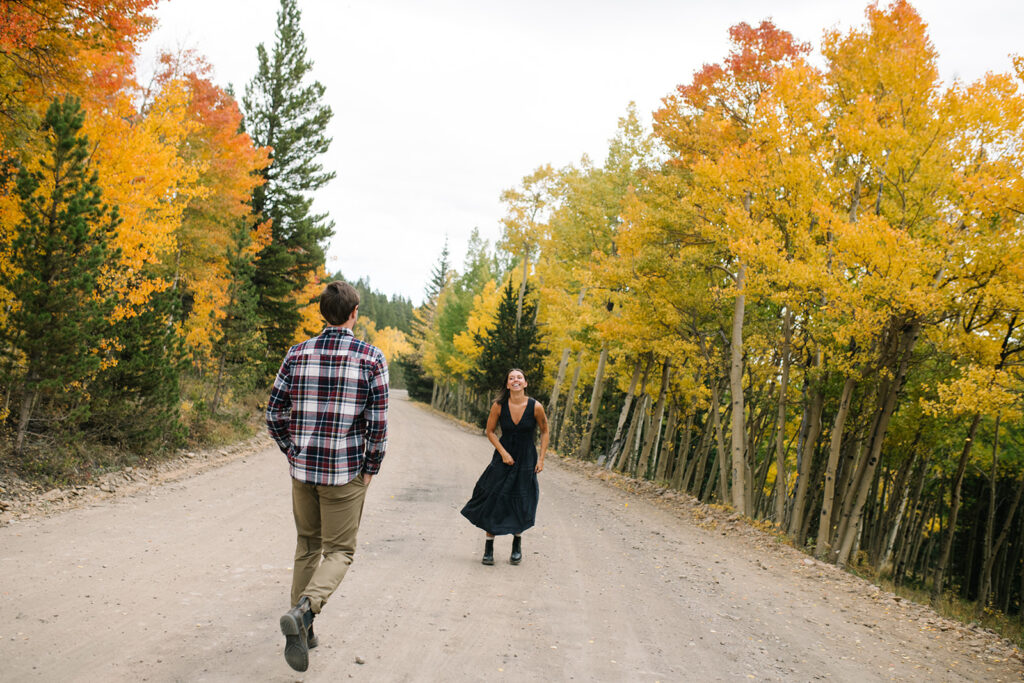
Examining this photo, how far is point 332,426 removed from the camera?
376 centimetres

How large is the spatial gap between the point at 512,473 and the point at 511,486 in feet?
0.46

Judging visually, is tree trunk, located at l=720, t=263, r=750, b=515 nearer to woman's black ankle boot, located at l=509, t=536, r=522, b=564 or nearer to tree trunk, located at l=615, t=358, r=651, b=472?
tree trunk, located at l=615, t=358, r=651, b=472

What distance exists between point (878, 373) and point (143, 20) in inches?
539

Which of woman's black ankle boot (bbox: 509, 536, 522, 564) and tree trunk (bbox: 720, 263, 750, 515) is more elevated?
tree trunk (bbox: 720, 263, 750, 515)

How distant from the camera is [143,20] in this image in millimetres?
9539

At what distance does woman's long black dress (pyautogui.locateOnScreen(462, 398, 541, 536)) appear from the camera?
6.78 meters

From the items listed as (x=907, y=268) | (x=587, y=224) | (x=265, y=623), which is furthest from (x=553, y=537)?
(x=587, y=224)

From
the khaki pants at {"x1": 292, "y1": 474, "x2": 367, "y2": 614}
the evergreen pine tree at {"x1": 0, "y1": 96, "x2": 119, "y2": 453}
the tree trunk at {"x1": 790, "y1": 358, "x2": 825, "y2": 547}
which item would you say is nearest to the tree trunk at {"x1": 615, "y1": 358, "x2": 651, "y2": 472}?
the tree trunk at {"x1": 790, "y1": 358, "x2": 825, "y2": 547}

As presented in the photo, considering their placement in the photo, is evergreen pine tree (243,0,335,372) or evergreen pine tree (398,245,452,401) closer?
evergreen pine tree (243,0,335,372)

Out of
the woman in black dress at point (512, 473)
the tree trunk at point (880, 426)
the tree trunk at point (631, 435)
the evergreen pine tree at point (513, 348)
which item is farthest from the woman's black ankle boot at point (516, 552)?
the evergreen pine tree at point (513, 348)

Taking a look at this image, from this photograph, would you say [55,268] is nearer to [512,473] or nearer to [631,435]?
[512,473]

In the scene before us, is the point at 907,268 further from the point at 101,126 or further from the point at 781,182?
the point at 101,126

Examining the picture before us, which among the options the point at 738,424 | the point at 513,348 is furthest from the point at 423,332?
the point at 738,424

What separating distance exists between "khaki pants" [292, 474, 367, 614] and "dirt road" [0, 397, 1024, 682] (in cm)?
47
